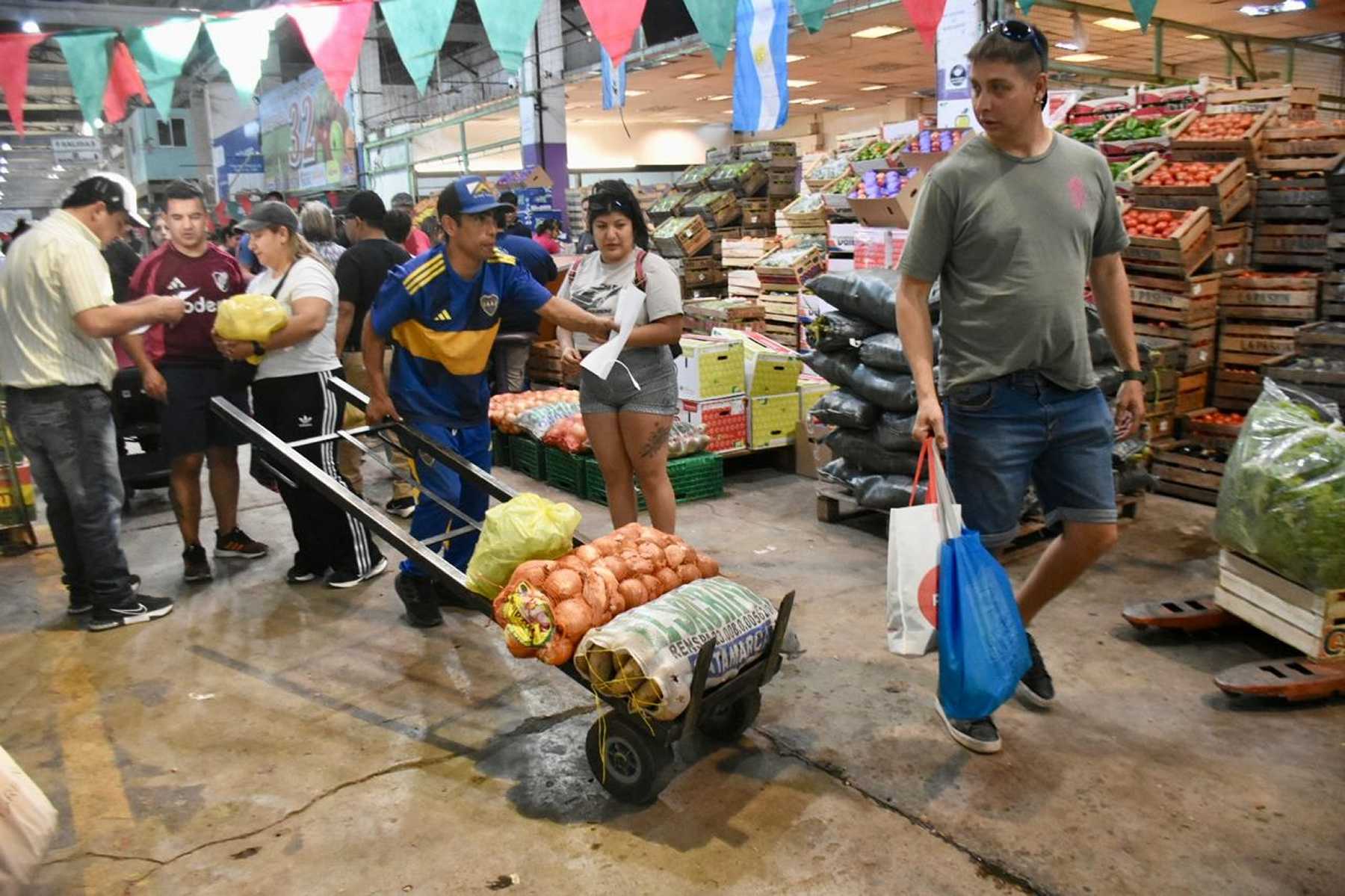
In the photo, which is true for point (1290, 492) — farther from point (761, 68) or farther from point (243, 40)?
point (243, 40)

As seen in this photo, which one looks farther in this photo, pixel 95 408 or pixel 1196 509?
pixel 1196 509

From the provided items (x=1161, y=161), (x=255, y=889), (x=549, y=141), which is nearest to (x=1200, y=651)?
(x=255, y=889)

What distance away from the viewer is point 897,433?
4.88 meters

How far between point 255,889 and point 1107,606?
10.8 ft

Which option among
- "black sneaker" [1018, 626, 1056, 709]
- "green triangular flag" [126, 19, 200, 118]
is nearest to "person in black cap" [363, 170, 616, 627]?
"black sneaker" [1018, 626, 1056, 709]

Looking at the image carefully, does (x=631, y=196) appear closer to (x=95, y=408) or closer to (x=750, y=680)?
(x=750, y=680)

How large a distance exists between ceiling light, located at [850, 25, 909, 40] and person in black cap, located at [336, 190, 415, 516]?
9.78 m

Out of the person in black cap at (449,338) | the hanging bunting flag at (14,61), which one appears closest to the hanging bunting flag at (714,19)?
the person in black cap at (449,338)

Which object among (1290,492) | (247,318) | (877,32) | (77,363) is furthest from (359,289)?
(877,32)

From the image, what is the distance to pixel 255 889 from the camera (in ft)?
8.18

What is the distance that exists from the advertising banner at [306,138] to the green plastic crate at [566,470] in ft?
48.9

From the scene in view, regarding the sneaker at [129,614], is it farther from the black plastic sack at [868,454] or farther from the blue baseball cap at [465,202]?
the black plastic sack at [868,454]

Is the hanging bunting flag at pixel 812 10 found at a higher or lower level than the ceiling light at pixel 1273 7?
lower

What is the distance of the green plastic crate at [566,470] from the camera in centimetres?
605
